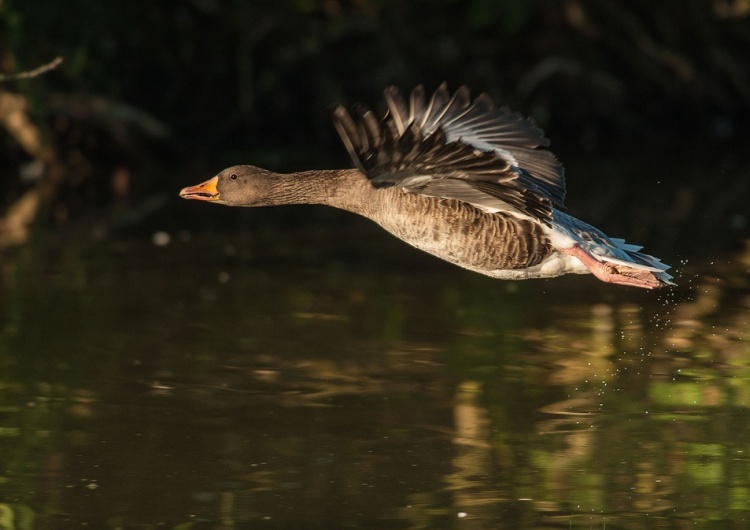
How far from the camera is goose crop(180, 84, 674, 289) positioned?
7.43m

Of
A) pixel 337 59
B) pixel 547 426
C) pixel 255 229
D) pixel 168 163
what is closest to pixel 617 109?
pixel 337 59

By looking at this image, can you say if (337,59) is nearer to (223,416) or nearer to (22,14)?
(22,14)

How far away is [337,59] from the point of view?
2445 centimetres

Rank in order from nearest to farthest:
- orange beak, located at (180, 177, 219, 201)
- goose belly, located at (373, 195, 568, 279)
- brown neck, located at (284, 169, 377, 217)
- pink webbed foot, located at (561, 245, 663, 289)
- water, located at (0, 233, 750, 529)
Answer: water, located at (0, 233, 750, 529) → goose belly, located at (373, 195, 568, 279) → pink webbed foot, located at (561, 245, 663, 289) → brown neck, located at (284, 169, 377, 217) → orange beak, located at (180, 177, 219, 201)

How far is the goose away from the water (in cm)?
108

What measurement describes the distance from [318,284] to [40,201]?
687 centimetres

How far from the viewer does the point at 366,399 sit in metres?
9.48

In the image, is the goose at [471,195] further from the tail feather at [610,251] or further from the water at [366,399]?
the water at [366,399]

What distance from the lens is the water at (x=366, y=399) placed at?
753cm

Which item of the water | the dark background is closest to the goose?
the water

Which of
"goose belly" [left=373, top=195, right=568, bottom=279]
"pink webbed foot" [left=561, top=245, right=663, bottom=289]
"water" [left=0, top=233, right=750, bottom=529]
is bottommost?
"water" [left=0, top=233, right=750, bottom=529]

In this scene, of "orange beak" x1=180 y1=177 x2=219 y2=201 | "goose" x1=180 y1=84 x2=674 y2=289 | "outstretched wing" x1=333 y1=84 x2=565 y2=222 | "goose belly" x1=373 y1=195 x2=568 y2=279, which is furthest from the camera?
"orange beak" x1=180 y1=177 x2=219 y2=201

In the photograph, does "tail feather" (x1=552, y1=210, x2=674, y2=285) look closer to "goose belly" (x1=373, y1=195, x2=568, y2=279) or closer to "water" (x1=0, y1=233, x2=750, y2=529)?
"goose belly" (x1=373, y1=195, x2=568, y2=279)

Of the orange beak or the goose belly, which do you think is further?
the orange beak
